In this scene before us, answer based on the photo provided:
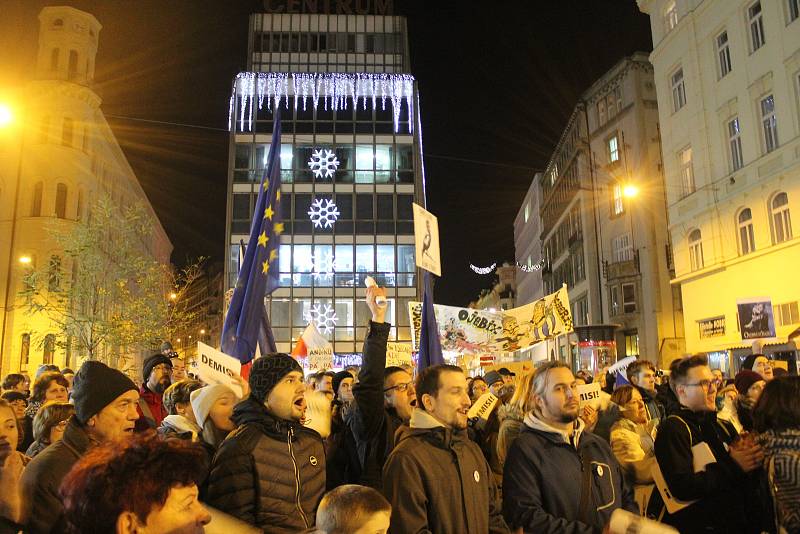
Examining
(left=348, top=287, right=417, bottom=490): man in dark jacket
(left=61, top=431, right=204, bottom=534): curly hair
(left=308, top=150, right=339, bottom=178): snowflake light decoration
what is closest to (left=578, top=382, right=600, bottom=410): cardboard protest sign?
(left=348, top=287, right=417, bottom=490): man in dark jacket

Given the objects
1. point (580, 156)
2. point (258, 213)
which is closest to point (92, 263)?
point (258, 213)

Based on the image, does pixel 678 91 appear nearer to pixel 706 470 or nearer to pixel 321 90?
pixel 321 90

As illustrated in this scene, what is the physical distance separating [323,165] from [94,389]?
138 feet

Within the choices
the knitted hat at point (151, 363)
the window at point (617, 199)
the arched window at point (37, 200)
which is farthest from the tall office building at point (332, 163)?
the knitted hat at point (151, 363)

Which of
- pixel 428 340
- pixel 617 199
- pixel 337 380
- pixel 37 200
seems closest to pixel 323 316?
pixel 37 200

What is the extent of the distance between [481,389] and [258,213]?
13.6 ft

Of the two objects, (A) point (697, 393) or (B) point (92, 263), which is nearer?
(A) point (697, 393)

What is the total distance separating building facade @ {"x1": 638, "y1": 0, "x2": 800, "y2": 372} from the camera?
824 inches

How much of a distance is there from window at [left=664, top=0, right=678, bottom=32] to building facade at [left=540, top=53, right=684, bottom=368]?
9.01 meters

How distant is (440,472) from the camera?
3793 millimetres

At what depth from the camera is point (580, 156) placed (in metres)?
46.8

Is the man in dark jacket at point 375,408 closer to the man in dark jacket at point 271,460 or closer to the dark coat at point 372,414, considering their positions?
the dark coat at point 372,414

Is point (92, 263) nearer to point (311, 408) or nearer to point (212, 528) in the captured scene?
point (311, 408)

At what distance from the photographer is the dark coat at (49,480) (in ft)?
10.4
